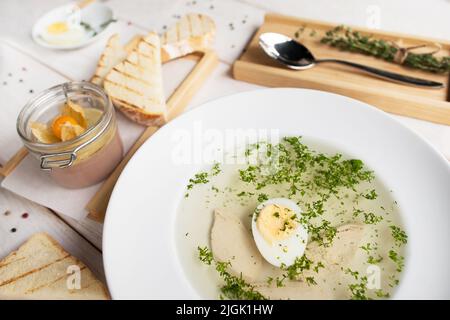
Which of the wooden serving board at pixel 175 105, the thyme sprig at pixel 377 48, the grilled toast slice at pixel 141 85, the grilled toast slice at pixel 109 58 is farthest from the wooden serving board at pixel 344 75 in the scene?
the grilled toast slice at pixel 109 58

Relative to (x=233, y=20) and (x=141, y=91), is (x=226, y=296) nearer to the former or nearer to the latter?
(x=141, y=91)

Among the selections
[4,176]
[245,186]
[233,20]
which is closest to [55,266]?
[4,176]

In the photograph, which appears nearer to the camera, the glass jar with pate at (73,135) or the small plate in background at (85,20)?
the glass jar with pate at (73,135)

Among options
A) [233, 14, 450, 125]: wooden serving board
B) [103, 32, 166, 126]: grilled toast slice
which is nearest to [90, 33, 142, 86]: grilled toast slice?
[103, 32, 166, 126]: grilled toast slice

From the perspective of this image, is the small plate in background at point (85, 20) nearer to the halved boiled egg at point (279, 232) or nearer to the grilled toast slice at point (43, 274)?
the grilled toast slice at point (43, 274)

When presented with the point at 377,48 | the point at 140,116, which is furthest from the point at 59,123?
the point at 377,48

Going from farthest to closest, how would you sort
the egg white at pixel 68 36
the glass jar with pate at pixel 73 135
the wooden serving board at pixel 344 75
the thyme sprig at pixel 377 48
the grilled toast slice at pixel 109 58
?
the egg white at pixel 68 36 < the grilled toast slice at pixel 109 58 < the thyme sprig at pixel 377 48 < the wooden serving board at pixel 344 75 < the glass jar with pate at pixel 73 135
